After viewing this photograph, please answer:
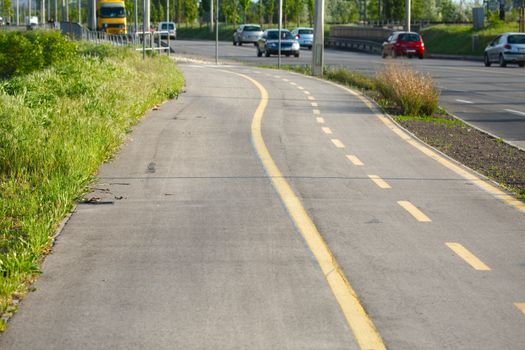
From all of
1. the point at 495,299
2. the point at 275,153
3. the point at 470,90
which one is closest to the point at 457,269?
the point at 495,299

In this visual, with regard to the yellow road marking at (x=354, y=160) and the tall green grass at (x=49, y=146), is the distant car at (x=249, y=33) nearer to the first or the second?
the tall green grass at (x=49, y=146)

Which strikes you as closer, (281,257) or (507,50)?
(281,257)

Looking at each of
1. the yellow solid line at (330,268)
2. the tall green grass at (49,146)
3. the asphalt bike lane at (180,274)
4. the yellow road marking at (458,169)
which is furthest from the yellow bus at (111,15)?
the asphalt bike lane at (180,274)

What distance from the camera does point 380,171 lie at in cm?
1367

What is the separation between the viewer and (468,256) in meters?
8.62

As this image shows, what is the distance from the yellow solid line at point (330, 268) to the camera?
640 cm

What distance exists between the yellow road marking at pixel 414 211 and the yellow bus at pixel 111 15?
73.3m

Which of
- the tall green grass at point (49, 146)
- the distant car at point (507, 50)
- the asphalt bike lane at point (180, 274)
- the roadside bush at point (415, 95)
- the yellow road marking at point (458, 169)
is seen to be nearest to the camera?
the asphalt bike lane at point (180, 274)

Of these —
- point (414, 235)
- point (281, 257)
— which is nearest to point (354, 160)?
point (414, 235)

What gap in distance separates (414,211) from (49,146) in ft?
13.8

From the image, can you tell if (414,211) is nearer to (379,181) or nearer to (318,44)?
(379,181)

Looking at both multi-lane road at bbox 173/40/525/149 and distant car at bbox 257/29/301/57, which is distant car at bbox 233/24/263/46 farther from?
multi-lane road at bbox 173/40/525/149

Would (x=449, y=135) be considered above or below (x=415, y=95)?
below

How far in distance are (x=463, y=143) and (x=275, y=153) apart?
390cm
